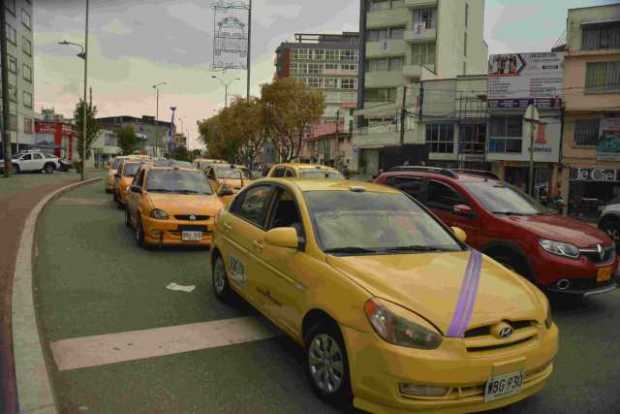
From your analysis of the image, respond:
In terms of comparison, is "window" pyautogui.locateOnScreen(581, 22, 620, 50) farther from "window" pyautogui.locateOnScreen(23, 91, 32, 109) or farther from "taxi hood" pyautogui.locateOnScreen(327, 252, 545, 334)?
"window" pyautogui.locateOnScreen(23, 91, 32, 109)

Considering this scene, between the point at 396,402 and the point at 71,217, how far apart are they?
12.4 metres

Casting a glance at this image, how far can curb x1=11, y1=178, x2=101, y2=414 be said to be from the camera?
3.54 metres

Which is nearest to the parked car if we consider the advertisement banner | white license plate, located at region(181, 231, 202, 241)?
white license plate, located at region(181, 231, 202, 241)

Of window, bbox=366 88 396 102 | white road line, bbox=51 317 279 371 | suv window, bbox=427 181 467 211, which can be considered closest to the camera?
white road line, bbox=51 317 279 371

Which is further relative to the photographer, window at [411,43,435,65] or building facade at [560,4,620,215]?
window at [411,43,435,65]

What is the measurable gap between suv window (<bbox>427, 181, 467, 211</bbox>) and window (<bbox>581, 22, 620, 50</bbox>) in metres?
24.2

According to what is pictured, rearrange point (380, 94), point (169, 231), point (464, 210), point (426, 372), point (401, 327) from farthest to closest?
point (380, 94), point (169, 231), point (464, 210), point (401, 327), point (426, 372)

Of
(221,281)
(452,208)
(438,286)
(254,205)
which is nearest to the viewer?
(438,286)

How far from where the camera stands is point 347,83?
323 feet

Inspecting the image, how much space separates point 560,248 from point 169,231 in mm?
6054

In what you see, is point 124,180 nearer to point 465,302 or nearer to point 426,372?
point 465,302

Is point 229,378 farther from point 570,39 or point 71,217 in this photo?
point 570,39

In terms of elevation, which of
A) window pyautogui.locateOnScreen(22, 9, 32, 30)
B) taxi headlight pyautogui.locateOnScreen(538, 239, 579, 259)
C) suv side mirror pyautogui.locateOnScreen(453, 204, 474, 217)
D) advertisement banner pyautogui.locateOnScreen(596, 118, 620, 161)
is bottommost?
taxi headlight pyautogui.locateOnScreen(538, 239, 579, 259)

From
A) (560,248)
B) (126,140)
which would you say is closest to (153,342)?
(560,248)
